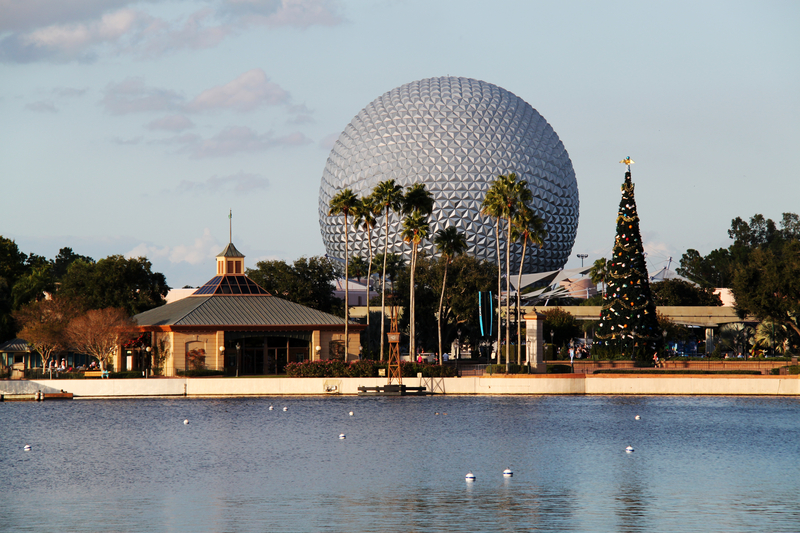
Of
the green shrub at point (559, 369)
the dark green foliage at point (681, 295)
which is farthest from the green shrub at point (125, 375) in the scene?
the dark green foliage at point (681, 295)

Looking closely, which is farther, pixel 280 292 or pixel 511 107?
pixel 511 107

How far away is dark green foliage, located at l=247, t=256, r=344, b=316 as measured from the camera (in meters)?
76.7

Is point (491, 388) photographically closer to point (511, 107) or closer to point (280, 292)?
point (280, 292)

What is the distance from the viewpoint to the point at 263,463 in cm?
2805

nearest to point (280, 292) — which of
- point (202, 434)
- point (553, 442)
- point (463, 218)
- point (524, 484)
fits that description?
point (463, 218)

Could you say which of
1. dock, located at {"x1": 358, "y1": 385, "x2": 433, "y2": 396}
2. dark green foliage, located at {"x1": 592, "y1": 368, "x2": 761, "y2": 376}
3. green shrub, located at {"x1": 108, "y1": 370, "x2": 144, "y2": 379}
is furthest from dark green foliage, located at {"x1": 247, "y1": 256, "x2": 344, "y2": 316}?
dark green foliage, located at {"x1": 592, "y1": 368, "x2": 761, "y2": 376}

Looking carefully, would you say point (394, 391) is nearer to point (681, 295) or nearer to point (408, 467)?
point (408, 467)

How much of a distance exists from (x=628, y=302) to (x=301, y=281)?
29585 mm

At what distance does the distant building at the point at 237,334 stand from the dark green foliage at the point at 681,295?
37958 mm

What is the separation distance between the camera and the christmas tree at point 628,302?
184 ft

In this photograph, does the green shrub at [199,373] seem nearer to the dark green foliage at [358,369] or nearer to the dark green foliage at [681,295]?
the dark green foliage at [358,369]

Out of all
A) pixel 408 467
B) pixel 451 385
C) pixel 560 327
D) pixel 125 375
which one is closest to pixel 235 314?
pixel 125 375

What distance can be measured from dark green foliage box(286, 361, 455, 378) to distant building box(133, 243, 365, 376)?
8.75 m

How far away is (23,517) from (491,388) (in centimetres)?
3201
